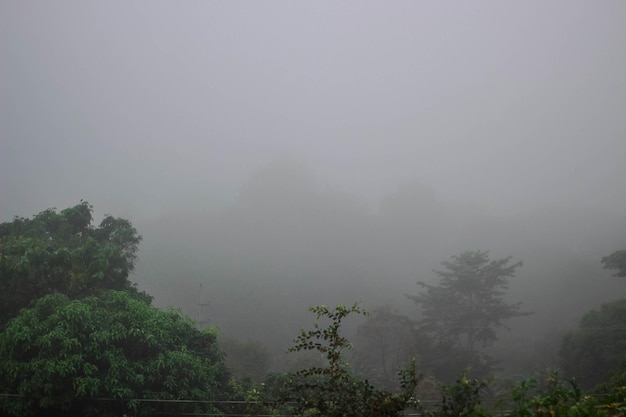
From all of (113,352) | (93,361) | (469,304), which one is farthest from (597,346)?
(93,361)

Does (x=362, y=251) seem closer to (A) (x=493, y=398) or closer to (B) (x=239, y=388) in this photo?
(A) (x=493, y=398)

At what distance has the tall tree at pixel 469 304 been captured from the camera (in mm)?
24594

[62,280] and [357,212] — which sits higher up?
[357,212]

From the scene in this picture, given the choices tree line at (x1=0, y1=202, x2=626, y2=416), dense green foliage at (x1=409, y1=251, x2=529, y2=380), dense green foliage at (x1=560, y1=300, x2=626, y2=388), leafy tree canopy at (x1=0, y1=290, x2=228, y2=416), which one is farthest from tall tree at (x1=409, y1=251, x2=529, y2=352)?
leafy tree canopy at (x1=0, y1=290, x2=228, y2=416)

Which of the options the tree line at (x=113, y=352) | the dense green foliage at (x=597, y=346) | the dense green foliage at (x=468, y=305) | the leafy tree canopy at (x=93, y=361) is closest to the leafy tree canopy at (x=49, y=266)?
the tree line at (x=113, y=352)

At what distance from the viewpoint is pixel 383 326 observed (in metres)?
24.9

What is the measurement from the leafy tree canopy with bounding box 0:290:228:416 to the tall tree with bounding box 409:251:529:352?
731 inches

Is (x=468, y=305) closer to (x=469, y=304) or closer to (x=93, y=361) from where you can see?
(x=469, y=304)

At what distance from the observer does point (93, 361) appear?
8391mm

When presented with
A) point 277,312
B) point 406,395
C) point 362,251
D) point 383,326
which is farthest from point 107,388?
point 362,251

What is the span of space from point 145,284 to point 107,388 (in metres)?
40.1

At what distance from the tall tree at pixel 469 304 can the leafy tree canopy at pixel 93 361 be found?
18564mm

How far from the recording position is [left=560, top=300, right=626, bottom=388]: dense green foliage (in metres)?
17.3

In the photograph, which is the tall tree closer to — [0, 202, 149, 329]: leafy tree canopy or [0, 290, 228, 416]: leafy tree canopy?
[0, 290, 228, 416]: leafy tree canopy
